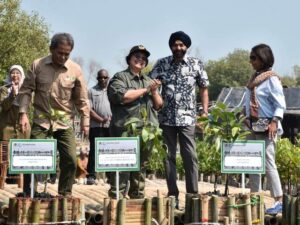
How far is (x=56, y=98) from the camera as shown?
6.01m

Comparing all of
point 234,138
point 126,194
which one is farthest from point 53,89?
point 234,138

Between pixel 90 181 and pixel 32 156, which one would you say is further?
pixel 90 181

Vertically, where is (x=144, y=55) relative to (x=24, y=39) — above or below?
below

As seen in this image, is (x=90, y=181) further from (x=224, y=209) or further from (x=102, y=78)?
(x=224, y=209)

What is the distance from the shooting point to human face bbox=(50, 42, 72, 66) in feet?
19.3

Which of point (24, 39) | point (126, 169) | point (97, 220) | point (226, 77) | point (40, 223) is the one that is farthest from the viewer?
point (226, 77)

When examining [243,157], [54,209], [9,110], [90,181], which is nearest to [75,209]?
→ [54,209]

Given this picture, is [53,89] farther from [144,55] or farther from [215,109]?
[215,109]

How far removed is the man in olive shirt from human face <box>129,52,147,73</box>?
0.57 meters

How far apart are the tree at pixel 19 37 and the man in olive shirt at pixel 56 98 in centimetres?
1969

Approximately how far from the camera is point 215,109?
582cm

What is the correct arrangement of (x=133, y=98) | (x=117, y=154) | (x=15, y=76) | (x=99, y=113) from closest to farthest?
(x=117, y=154)
(x=133, y=98)
(x=15, y=76)
(x=99, y=113)

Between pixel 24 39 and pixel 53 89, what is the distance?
21.6m

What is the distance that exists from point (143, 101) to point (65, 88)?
2.54 ft
